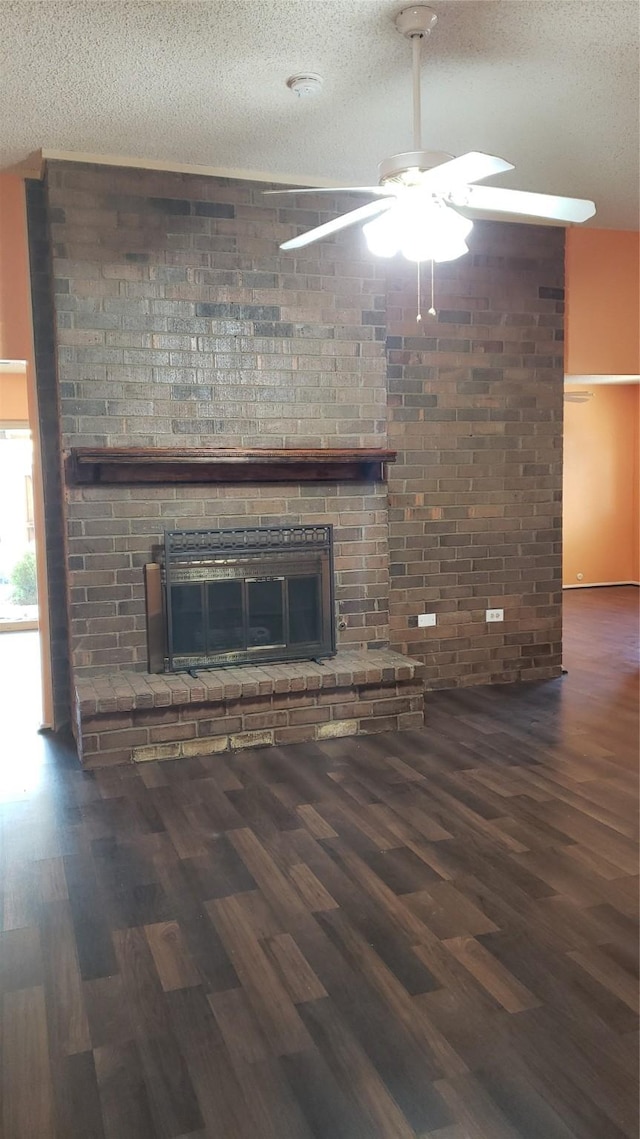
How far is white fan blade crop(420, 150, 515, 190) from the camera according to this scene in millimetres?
2309

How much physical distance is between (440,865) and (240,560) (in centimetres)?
203

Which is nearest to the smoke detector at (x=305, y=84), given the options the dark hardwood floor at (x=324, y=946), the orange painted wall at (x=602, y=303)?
the orange painted wall at (x=602, y=303)

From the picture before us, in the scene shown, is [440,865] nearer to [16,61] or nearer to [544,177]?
[16,61]

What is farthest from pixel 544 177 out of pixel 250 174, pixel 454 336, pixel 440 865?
pixel 440 865

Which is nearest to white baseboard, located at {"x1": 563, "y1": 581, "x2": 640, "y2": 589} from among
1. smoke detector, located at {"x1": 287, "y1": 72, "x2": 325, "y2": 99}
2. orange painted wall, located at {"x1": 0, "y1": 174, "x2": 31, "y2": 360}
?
orange painted wall, located at {"x1": 0, "y1": 174, "x2": 31, "y2": 360}

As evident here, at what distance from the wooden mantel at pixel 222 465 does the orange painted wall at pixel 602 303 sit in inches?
66.8

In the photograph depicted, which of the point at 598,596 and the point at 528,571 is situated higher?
the point at 528,571

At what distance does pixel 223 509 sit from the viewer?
432 centimetres

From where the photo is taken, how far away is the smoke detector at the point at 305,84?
3.15m

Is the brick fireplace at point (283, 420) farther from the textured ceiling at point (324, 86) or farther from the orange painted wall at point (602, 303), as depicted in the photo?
the textured ceiling at point (324, 86)

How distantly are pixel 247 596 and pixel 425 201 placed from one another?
2.20 m

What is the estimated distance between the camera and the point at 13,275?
4.16 metres

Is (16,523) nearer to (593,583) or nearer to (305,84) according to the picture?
(305,84)

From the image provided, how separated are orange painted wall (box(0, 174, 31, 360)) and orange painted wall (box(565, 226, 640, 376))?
10.4 feet
